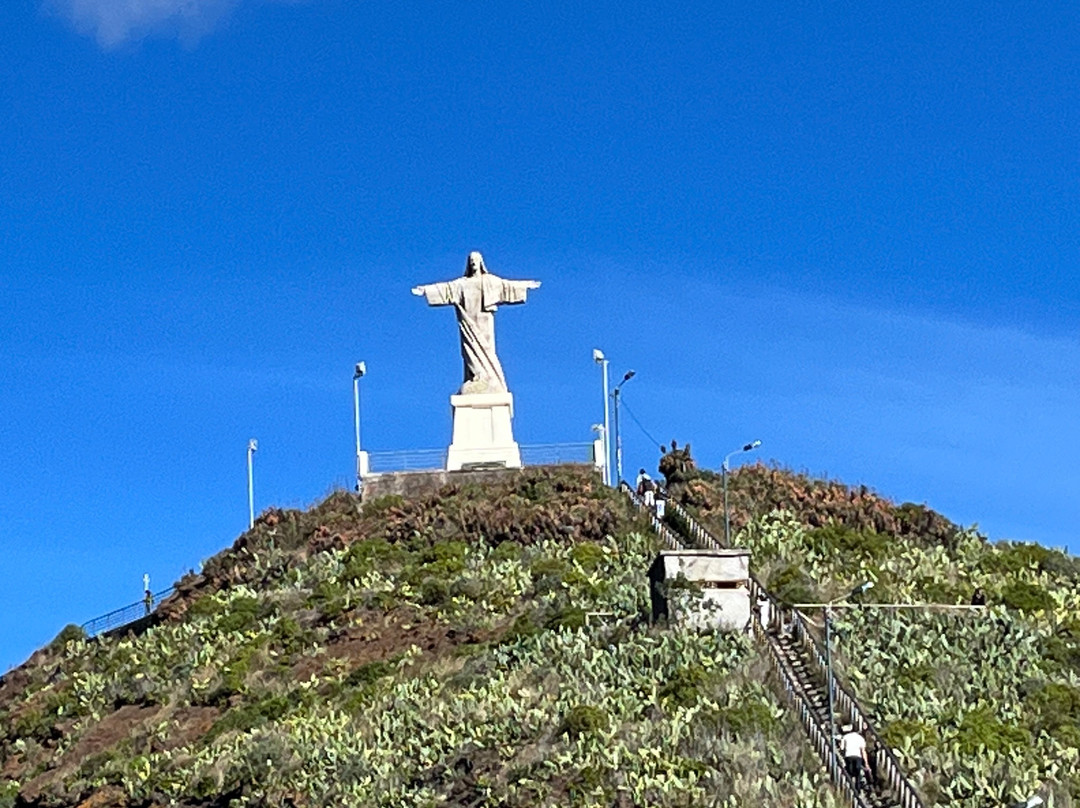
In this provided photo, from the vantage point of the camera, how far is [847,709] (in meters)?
37.4

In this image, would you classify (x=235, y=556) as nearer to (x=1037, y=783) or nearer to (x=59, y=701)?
(x=59, y=701)

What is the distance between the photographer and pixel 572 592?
4819cm

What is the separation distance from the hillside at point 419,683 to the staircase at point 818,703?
413 mm

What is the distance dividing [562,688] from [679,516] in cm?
1500

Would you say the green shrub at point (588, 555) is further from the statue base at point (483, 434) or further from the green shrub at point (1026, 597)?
the green shrub at point (1026, 597)

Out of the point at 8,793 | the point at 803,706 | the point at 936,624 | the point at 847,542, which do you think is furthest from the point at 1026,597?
the point at 8,793

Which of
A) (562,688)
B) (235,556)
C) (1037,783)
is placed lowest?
(1037,783)

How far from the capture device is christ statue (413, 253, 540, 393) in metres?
59.7

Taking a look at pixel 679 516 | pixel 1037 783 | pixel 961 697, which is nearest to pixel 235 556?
pixel 679 516

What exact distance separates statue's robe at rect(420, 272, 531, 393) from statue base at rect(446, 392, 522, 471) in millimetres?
618

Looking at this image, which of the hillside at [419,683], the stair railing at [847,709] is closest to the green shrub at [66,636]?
the hillside at [419,683]

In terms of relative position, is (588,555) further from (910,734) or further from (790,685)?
(910,734)

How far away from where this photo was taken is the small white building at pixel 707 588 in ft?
138

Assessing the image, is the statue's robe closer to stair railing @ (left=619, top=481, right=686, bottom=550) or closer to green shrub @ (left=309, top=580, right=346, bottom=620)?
stair railing @ (left=619, top=481, right=686, bottom=550)
